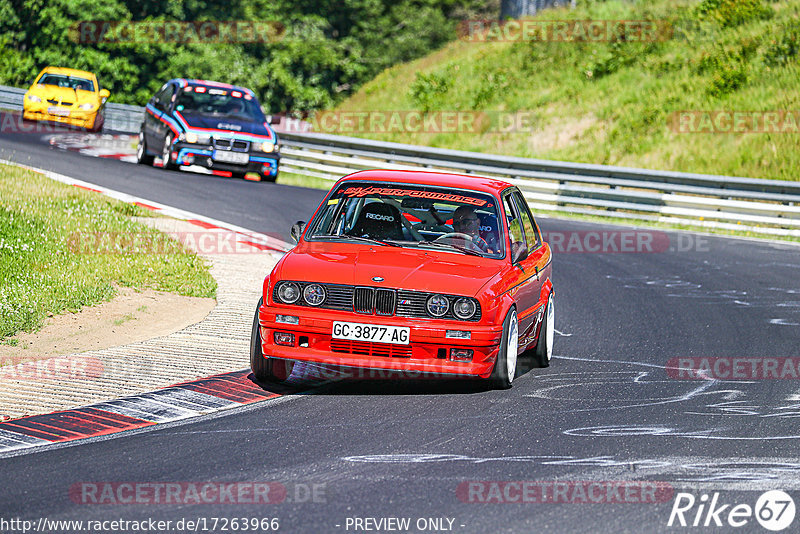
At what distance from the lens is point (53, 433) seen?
6.88 metres

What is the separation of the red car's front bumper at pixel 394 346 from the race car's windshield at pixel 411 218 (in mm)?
1087

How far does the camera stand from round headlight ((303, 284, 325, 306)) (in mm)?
8039

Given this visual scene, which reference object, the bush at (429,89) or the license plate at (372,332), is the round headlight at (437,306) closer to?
the license plate at (372,332)

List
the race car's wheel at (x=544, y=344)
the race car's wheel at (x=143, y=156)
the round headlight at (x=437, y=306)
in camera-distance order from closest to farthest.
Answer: the round headlight at (x=437, y=306) → the race car's wheel at (x=544, y=344) → the race car's wheel at (x=143, y=156)

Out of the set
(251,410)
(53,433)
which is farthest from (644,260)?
(53,433)

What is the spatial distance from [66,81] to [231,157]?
10.1 meters

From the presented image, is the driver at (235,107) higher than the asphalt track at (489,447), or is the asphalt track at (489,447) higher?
the driver at (235,107)

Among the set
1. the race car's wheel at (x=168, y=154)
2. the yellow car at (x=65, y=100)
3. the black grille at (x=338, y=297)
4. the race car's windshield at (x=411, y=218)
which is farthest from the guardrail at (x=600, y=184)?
the black grille at (x=338, y=297)

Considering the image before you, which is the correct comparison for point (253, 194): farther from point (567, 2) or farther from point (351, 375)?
point (567, 2)

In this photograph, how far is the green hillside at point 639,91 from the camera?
26984mm

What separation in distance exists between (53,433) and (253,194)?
14.1 metres

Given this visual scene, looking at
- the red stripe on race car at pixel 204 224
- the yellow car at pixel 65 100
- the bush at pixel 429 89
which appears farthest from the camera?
the bush at pixel 429 89

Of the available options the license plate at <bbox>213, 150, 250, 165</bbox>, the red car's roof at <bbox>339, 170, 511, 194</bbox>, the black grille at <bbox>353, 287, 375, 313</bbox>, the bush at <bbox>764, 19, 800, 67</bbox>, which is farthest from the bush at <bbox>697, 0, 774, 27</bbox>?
the black grille at <bbox>353, 287, 375, 313</bbox>

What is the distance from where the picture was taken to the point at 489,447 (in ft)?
22.1
